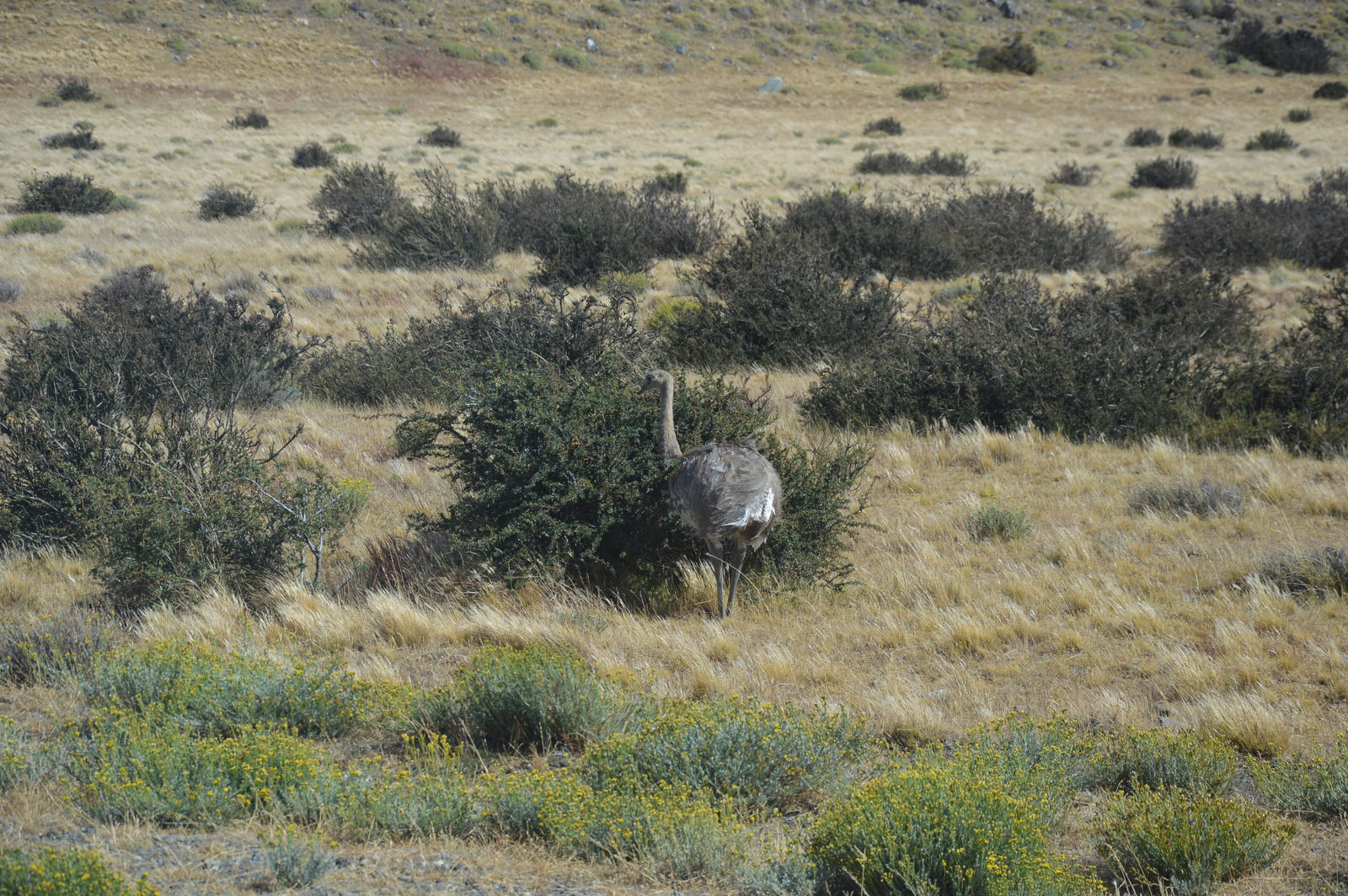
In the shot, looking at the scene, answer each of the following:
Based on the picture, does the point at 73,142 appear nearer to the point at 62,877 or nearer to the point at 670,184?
the point at 670,184

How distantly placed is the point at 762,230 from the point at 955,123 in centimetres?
3417

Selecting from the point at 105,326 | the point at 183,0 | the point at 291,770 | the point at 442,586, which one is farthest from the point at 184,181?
the point at 183,0

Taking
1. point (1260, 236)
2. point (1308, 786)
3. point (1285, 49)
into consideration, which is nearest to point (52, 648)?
point (1308, 786)

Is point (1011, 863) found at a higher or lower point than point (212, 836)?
higher

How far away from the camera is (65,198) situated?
2339cm

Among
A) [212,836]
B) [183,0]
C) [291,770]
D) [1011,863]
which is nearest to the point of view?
[1011,863]

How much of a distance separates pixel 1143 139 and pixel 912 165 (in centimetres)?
1277

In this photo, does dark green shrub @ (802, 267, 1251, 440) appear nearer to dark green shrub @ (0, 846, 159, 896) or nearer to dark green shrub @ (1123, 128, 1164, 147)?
dark green shrub @ (0, 846, 159, 896)

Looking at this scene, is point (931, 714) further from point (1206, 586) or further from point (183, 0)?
point (183, 0)

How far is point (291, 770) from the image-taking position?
4.09 metres

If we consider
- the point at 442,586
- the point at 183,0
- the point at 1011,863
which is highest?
the point at 183,0

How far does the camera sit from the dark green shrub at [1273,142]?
3550cm

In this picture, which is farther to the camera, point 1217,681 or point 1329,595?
point 1329,595

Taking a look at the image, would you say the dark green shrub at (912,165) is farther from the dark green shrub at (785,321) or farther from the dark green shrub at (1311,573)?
the dark green shrub at (1311,573)
